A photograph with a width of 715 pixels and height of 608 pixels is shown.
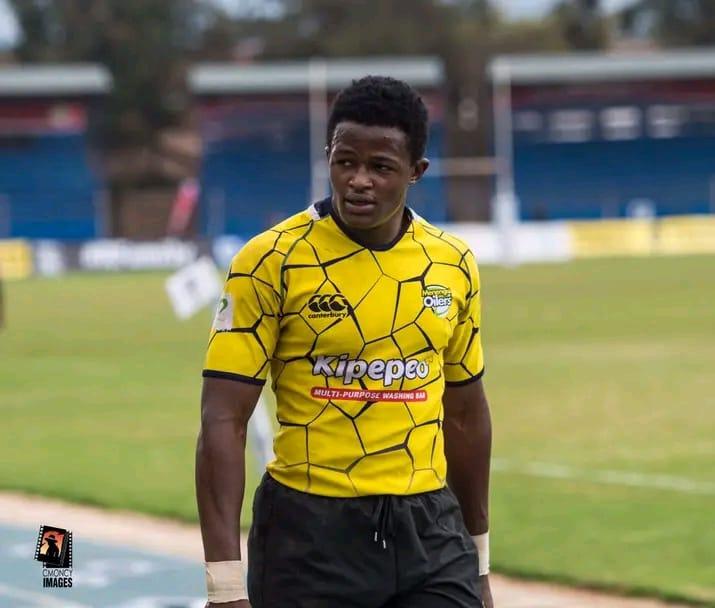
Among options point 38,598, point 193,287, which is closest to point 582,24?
point 193,287

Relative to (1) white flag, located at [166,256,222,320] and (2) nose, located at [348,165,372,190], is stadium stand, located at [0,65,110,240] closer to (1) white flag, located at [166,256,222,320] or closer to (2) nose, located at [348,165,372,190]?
(1) white flag, located at [166,256,222,320]

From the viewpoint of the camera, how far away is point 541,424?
1483 centimetres

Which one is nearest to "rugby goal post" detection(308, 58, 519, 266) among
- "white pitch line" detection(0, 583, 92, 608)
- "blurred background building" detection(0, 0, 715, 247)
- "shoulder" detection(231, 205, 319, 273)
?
"blurred background building" detection(0, 0, 715, 247)

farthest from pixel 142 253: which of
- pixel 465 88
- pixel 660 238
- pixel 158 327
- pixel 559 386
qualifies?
pixel 559 386

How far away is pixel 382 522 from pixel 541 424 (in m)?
11.0

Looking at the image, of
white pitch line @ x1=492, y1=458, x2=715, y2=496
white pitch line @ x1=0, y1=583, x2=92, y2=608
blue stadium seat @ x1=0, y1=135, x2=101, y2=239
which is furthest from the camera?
blue stadium seat @ x1=0, y1=135, x2=101, y2=239

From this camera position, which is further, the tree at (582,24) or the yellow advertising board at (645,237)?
the tree at (582,24)

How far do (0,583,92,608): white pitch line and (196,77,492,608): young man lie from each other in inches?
163

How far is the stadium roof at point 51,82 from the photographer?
224ft

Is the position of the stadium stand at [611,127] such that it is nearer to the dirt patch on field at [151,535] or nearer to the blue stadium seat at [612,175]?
the blue stadium seat at [612,175]

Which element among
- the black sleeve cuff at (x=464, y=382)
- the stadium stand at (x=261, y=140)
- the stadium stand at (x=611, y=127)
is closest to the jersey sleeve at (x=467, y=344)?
the black sleeve cuff at (x=464, y=382)

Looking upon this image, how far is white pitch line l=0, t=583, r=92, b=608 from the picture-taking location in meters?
7.97

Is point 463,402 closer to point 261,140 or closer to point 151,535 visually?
point 151,535

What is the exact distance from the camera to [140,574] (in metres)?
8.85
